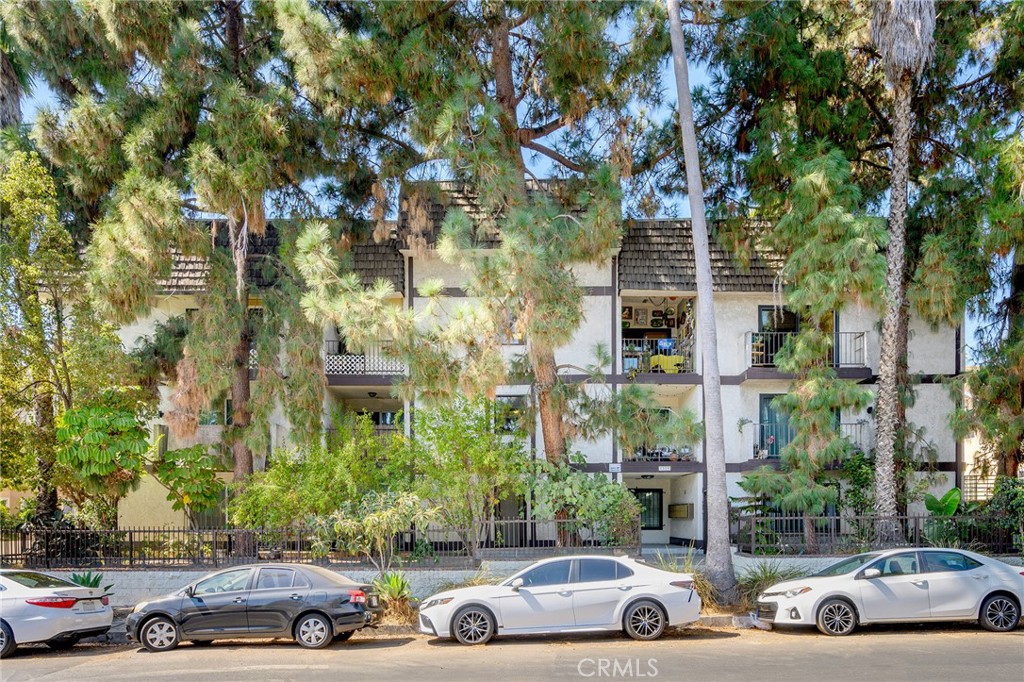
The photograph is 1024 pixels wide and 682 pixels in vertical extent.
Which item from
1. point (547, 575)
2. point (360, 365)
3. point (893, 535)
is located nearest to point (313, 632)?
point (547, 575)

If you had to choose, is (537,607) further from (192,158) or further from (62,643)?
(192,158)

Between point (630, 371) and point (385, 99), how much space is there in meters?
9.54

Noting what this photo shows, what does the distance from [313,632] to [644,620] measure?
192 inches

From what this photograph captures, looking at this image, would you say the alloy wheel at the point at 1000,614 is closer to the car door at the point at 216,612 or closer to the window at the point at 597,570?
the window at the point at 597,570

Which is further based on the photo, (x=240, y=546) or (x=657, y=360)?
(x=657, y=360)

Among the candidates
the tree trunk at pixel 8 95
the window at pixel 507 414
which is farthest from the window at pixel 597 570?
the tree trunk at pixel 8 95

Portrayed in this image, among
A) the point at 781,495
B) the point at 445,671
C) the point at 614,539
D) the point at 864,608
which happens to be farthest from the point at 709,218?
the point at 445,671

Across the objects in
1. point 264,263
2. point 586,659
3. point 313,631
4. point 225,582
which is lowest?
point 586,659

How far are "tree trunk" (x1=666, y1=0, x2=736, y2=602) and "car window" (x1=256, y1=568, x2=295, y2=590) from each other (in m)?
7.25

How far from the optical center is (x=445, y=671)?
11312 millimetres

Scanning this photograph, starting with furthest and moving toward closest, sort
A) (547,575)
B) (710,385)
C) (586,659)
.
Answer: (710,385), (547,575), (586,659)

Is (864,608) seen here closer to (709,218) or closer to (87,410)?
(709,218)

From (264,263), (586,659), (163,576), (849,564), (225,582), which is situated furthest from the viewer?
(264,263)

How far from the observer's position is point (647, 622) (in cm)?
1320
